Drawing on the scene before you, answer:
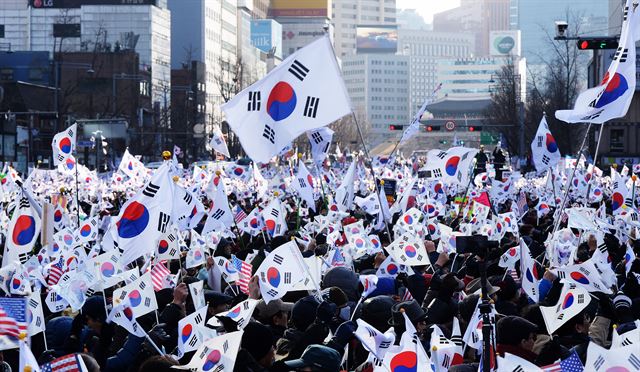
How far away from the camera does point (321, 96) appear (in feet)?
39.5

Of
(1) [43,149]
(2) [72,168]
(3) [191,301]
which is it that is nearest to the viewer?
(3) [191,301]

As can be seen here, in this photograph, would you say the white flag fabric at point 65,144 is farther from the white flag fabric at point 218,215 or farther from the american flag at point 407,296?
the american flag at point 407,296

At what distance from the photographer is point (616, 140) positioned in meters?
62.2

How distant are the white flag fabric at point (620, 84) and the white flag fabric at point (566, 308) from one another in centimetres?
414

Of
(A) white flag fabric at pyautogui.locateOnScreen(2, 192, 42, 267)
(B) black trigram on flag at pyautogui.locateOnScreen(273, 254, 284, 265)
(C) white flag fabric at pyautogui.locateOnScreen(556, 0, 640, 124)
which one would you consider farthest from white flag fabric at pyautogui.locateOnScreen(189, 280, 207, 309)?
(C) white flag fabric at pyautogui.locateOnScreen(556, 0, 640, 124)

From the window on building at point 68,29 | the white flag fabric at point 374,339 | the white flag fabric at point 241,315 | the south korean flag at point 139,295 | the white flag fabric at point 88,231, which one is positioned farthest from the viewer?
the window on building at point 68,29

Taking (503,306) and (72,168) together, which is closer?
(503,306)

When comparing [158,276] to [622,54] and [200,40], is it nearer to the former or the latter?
[622,54]

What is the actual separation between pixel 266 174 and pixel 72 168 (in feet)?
57.7

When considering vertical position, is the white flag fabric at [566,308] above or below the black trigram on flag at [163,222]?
below

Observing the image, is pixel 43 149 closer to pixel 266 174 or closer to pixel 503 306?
pixel 266 174

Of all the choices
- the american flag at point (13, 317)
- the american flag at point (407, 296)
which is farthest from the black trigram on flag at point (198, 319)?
the american flag at point (407, 296)

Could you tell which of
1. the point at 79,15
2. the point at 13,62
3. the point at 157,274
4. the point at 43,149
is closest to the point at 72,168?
the point at 157,274

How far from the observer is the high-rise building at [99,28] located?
112 metres
